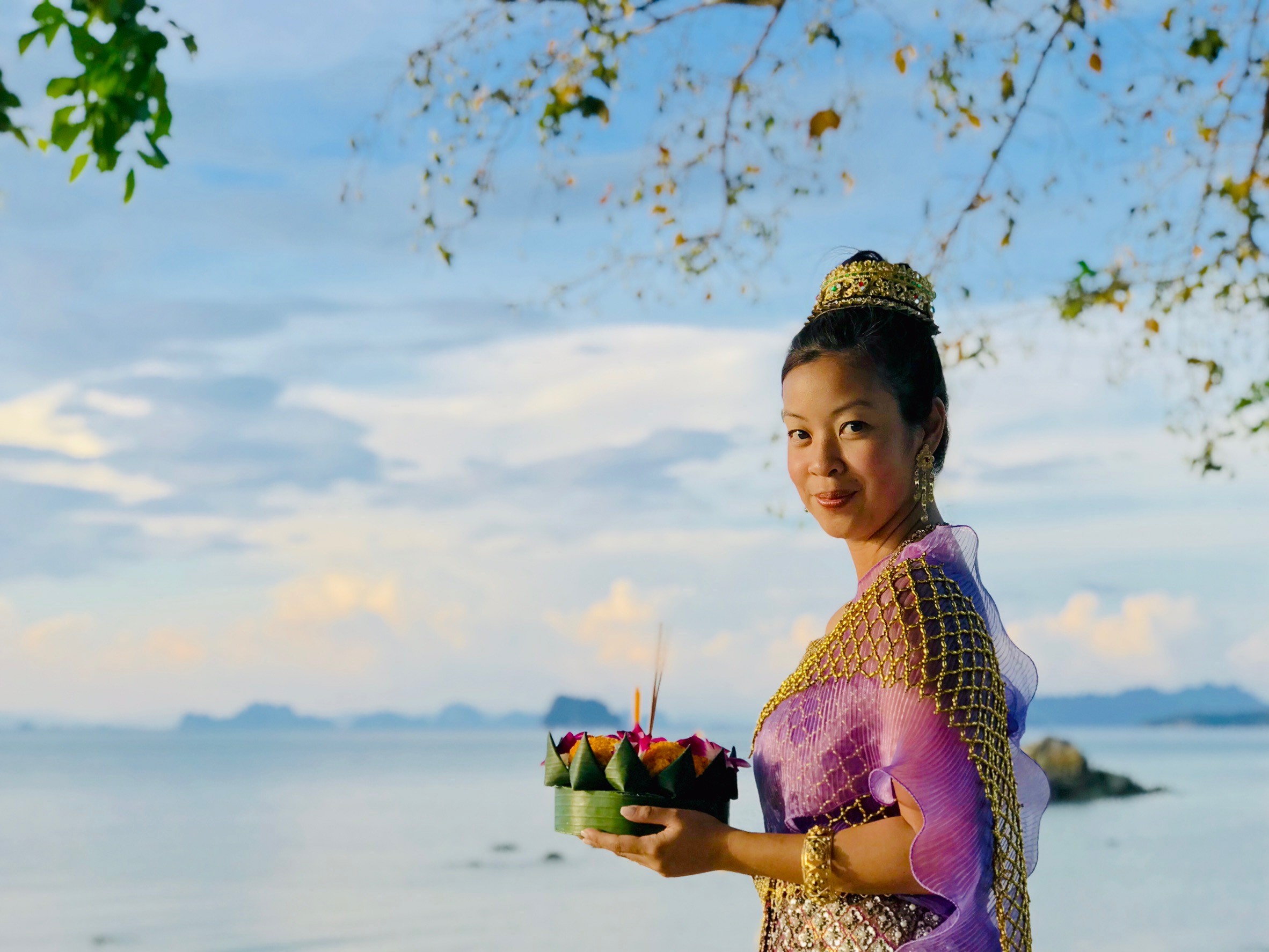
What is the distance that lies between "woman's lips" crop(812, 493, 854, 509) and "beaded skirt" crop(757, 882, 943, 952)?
60 cm

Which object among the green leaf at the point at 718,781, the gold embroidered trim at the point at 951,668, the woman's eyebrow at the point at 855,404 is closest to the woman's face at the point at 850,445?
the woman's eyebrow at the point at 855,404

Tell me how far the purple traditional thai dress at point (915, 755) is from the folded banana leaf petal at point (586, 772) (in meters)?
0.30

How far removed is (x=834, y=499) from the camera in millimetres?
2184

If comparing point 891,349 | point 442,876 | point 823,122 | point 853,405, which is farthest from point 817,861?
Result: point 442,876

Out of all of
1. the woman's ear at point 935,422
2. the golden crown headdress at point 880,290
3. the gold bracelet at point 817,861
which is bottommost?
the gold bracelet at point 817,861

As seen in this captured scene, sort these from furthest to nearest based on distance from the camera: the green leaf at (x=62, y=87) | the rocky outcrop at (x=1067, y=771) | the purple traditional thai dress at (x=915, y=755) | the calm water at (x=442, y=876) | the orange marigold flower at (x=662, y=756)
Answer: the rocky outcrop at (x=1067, y=771) → the calm water at (x=442, y=876) → the green leaf at (x=62, y=87) → the orange marigold flower at (x=662, y=756) → the purple traditional thai dress at (x=915, y=755)

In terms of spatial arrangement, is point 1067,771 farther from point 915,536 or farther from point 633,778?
point 633,778

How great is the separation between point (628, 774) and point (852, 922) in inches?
16.9

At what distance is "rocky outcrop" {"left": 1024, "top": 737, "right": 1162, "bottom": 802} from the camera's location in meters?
20.9

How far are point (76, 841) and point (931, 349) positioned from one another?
27569 mm

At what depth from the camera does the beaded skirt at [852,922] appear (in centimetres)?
208

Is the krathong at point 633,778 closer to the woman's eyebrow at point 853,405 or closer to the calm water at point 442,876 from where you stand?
the calm water at point 442,876

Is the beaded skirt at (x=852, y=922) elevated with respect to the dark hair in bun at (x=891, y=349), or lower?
lower

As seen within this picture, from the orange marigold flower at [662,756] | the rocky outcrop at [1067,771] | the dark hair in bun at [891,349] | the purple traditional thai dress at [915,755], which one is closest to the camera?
the purple traditional thai dress at [915,755]
